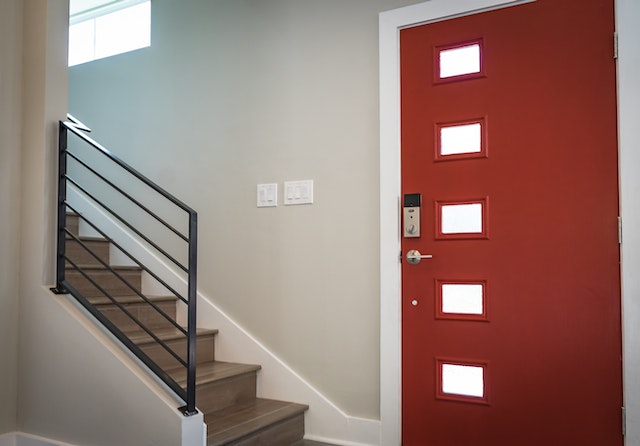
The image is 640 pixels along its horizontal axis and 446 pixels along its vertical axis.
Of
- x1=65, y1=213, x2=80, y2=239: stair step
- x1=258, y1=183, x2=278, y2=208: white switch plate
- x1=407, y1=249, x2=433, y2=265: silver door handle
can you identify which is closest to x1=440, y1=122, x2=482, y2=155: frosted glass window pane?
x1=407, y1=249, x2=433, y2=265: silver door handle

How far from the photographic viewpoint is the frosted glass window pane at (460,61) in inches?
105

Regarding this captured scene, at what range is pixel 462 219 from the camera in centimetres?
267

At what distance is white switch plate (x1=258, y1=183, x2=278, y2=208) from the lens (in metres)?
3.17

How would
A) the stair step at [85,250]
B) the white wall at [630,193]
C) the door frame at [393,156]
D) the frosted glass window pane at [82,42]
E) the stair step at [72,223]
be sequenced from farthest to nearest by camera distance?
1. the frosted glass window pane at [82,42]
2. the stair step at [72,223]
3. the stair step at [85,250]
4. the door frame at [393,156]
5. the white wall at [630,193]

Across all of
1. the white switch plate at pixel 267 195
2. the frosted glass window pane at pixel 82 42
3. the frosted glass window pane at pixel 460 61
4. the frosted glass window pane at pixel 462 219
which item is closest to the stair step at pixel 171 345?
the white switch plate at pixel 267 195

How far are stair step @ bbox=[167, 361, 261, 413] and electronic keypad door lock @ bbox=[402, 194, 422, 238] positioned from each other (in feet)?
3.49

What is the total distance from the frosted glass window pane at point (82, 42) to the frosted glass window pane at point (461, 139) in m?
2.61

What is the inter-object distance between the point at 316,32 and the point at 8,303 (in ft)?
6.33

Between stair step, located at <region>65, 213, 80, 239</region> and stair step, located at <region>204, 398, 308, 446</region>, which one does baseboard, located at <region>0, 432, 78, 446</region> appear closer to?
stair step, located at <region>204, 398, 308, 446</region>

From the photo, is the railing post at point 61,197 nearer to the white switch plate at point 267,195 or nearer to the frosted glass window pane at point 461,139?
the white switch plate at point 267,195

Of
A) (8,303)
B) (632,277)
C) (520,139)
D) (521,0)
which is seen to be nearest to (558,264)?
(632,277)

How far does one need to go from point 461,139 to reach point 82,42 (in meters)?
2.84

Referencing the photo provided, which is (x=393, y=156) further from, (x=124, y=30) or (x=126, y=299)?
(x=124, y=30)

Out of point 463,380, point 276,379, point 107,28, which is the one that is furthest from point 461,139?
point 107,28
